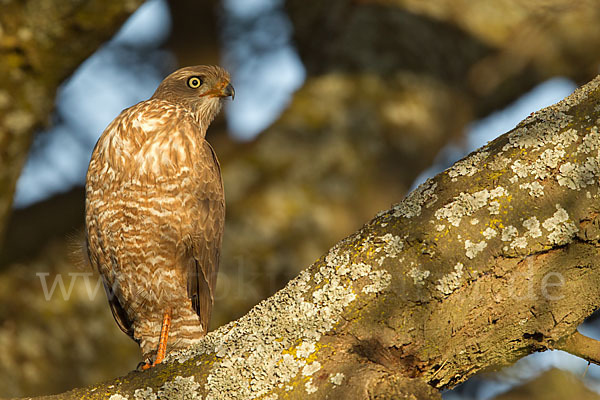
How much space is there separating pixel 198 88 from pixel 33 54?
116 centimetres

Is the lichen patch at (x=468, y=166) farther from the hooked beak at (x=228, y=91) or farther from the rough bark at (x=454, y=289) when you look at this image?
the hooked beak at (x=228, y=91)

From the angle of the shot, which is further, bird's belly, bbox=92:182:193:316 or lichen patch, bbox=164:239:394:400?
bird's belly, bbox=92:182:193:316

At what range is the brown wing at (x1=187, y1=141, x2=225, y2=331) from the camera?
3.64 metres

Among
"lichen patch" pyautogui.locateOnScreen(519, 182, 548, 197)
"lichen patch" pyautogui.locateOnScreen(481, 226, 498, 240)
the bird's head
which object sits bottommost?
"lichen patch" pyautogui.locateOnScreen(481, 226, 498, 240)

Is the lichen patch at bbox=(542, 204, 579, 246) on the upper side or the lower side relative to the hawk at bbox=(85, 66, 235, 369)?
lower

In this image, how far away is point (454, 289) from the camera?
196 centimetres

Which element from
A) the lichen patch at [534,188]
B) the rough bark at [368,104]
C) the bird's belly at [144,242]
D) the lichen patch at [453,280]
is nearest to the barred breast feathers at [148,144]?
the bird's belly at [144,242]

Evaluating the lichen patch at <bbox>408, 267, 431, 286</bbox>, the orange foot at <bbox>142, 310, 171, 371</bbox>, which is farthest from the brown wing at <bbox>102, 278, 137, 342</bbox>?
the lichen patch at <bbox>408, 267, 431, 286</bbox>

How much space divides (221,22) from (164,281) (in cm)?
389

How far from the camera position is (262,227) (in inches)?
189

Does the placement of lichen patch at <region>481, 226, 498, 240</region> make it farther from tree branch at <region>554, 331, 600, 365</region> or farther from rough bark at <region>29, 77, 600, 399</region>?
tree branch at <region>554, 331, 600, 365</region>

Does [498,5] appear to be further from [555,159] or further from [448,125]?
[555,159]

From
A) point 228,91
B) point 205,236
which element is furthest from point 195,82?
point 205,236

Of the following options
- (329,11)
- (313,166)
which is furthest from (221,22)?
(313,166)
